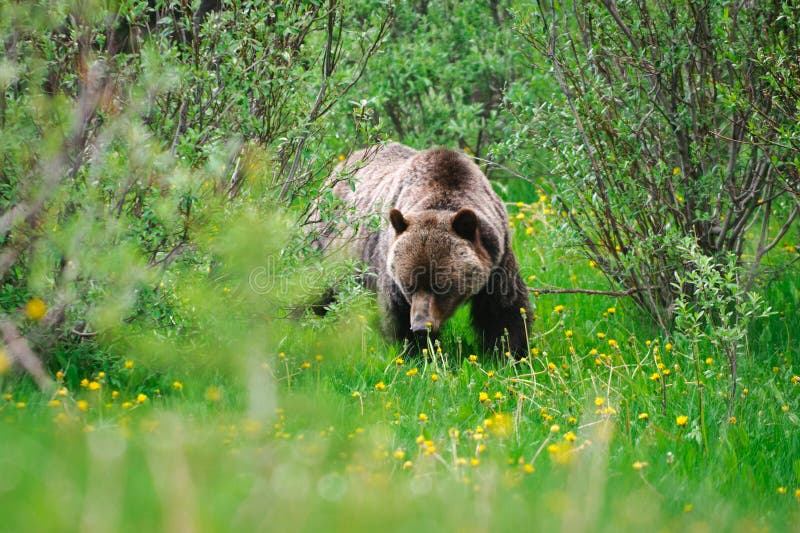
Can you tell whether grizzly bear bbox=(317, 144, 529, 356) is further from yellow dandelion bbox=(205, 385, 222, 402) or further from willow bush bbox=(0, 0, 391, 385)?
yellow dandelion bbox=(205, 385, 222, 402)

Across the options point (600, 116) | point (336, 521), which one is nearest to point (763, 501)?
point (336, 521)

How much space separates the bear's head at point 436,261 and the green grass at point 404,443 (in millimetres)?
438

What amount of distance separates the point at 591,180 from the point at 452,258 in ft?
3.77

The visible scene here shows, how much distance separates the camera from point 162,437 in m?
2.94

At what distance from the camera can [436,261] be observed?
590 centimetres

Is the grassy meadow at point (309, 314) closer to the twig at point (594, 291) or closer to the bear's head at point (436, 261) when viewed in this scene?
the twig at point (594, 291)

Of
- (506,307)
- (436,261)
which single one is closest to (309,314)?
(436,261)

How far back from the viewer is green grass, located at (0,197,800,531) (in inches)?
97.3

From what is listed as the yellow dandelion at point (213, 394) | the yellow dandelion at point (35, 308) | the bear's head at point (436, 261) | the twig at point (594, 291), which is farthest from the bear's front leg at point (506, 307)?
the yellow dandelion at point (35, 308)

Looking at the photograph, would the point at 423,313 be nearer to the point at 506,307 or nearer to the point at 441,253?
the point at 441,253

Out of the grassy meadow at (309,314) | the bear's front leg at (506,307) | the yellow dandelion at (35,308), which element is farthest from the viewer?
the bear's front leg at (506,307)

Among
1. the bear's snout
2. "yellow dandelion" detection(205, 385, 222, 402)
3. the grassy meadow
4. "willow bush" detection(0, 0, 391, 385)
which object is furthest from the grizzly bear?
"yellow dandelion" detection(205, 385, 222, 402)

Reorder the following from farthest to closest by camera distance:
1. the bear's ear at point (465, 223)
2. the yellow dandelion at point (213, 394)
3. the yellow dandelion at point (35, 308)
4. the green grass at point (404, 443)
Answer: the bear's ear at point (465, 223)
the yellow dandelion at point (35, 308)
the yellow dandelion at point (213, 394)
the green grass at point (404, 443)

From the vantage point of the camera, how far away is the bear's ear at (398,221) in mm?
5876
